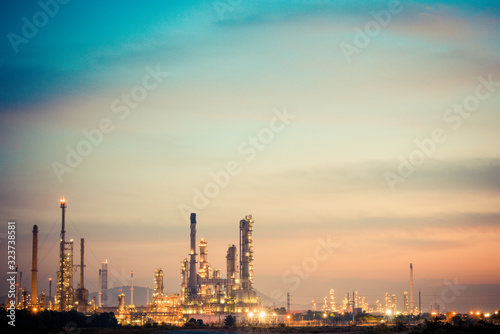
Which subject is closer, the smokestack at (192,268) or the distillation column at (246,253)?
the distillation column at (246,253)

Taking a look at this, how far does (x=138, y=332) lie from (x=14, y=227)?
1887 cm

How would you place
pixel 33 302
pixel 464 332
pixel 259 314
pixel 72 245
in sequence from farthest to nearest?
1. pixel 259 314
2. pixel 72 245
3. pixel 33 302
4. pixel 464 332

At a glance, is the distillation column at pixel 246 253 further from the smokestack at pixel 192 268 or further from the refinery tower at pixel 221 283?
the smokestack at pixel 192 268

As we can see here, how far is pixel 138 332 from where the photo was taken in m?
75.9

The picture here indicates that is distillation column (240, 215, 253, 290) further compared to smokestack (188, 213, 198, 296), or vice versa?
smokestack (188, 213, 198, 296)

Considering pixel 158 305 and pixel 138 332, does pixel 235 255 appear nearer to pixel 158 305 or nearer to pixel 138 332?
pixel 158 305

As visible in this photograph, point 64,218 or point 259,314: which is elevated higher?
point 64,218

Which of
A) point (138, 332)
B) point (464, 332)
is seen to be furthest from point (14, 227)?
point (464, 332)

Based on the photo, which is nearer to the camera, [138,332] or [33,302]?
[138,332]

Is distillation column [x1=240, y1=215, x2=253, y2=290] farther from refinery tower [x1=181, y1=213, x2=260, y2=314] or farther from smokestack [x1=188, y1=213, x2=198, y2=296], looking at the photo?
smokestack [x1=188, y1=213, x2=198, y2=296]

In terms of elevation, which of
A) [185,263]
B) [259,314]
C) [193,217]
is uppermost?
[193,217]

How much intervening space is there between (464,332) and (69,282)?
10569 cm

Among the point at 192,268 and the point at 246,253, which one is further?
the point at 192,268

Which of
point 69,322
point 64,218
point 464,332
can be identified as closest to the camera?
point 464,332
